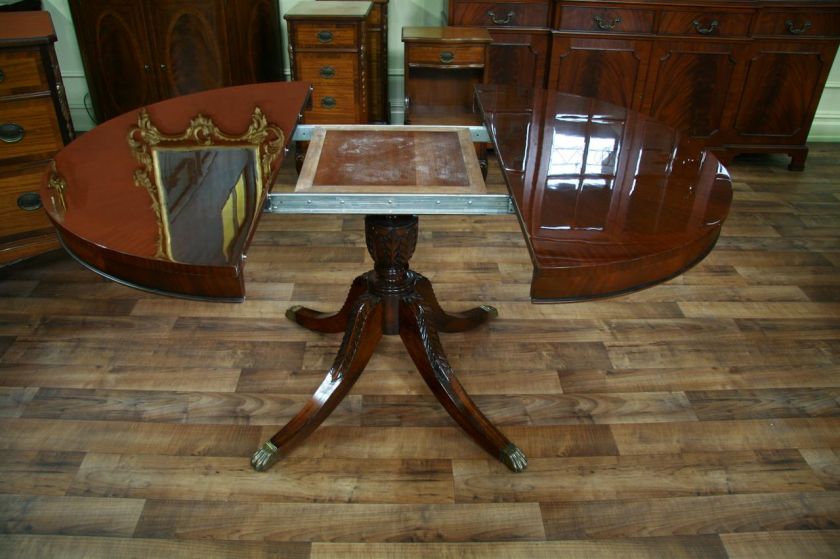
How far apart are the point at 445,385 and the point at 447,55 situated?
1.73m

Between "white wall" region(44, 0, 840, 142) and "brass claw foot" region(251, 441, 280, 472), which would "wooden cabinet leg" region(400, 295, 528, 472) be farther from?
"white wall" region(44, 0, 840, 142)

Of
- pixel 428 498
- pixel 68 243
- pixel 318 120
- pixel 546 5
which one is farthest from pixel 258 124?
pixel 546 5

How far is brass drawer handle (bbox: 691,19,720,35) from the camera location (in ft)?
8.96

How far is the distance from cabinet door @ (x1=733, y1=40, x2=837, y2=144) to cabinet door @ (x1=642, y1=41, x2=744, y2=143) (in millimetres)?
94

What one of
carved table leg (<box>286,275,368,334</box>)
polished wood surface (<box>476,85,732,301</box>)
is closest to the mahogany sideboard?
polished wood surface (<box>476,85,732,301</box>)

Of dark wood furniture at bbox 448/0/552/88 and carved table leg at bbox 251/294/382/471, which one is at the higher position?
dark wood furniture at bbox 448/0/552/88

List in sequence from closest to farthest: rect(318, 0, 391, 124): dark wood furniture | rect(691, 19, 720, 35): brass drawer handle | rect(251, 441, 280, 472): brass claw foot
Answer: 1. rect(251, 441, 280, 472): brass claw foot
2. rect(691, 19, 720, 35): brass drawer handle
3. rect(318, 0, 391, 124): dark wood furniture

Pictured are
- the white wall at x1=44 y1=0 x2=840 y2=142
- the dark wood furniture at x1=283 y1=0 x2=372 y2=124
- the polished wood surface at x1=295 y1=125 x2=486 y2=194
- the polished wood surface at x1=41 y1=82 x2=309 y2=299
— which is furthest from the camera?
the white wall at x1=44 y1=0 x2=840 y2=142

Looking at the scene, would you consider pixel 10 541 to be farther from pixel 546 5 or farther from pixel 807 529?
pixel 546 5

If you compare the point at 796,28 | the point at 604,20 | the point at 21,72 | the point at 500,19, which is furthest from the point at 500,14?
the point at 21,72

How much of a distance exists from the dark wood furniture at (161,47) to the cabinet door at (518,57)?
1.08 metres

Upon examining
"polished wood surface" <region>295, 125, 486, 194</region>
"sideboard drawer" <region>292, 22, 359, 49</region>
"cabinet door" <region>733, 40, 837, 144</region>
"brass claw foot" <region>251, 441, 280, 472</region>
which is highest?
"polished wood surface" <region>295, 125, 486, 194</region>

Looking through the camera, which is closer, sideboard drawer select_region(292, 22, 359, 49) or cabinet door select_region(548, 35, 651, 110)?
sideboard drawer select_region(292, 22, 359, 49)

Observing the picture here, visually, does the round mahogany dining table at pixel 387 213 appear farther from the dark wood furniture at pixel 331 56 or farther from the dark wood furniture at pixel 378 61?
the dark wood furniture at pixel 378 61
